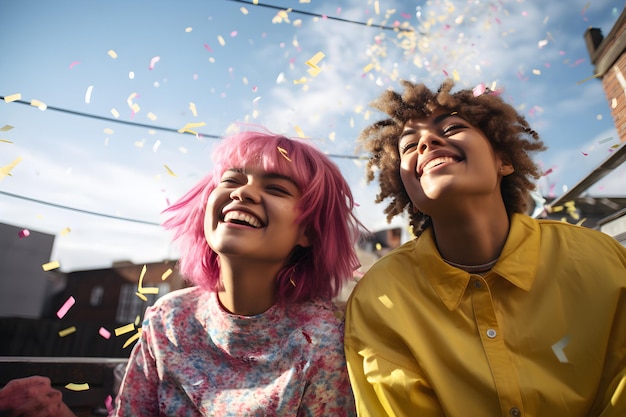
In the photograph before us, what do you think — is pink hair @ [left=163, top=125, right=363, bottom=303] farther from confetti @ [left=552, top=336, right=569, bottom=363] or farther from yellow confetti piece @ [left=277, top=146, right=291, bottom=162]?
confetti @ [left=552, top=336, right=569, bottom=363]

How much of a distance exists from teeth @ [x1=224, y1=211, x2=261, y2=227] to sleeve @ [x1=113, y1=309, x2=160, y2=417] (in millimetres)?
659

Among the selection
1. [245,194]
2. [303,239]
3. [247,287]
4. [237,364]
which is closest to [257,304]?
[247,287]

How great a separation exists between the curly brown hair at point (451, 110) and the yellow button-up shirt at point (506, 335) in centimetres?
44

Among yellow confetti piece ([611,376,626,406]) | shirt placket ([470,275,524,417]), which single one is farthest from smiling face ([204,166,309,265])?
yellow confetti piece ([611,376,626,406])

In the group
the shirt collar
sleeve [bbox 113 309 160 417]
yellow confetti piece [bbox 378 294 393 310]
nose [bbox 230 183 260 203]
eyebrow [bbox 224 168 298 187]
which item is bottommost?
sleeve [bbox 113 309 160 417]

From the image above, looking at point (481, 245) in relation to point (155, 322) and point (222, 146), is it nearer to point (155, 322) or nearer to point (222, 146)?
point (222, 146)

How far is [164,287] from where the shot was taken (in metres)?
22.4

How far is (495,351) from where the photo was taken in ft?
4.34

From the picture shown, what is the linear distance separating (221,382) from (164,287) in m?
22.6

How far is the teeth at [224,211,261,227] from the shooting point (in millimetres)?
1646

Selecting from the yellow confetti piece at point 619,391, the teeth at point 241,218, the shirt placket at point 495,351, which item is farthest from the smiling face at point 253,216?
the yellow confetti piece at point 619,391

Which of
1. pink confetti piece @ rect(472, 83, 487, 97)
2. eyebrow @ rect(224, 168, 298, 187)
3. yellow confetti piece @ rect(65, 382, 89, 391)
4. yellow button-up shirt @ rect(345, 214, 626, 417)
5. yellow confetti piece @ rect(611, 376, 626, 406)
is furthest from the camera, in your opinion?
yellow confetti piece @ rect(65, 382, 89, 391)

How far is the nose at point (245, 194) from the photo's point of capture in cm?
167

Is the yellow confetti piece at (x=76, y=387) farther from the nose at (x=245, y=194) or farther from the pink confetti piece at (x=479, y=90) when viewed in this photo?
the pink confetti piece at (x=479, y=90)
